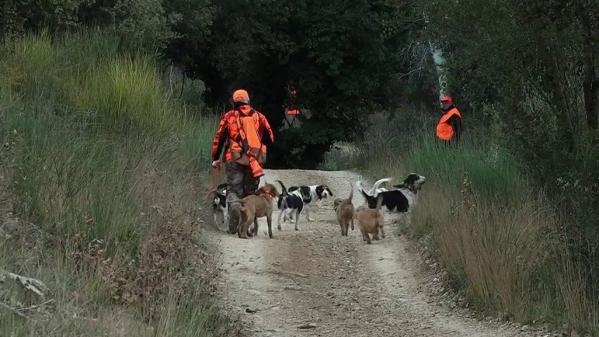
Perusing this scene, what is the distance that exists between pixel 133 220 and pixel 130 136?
17.0 ft

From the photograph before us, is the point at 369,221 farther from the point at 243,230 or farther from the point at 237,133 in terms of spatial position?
the point at 237,133

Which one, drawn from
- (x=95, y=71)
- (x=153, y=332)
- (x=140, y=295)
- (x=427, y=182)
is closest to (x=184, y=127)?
(x=95, y=71)

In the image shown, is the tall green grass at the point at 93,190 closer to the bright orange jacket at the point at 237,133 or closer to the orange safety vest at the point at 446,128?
the bright orange jacket at the point at 237,133

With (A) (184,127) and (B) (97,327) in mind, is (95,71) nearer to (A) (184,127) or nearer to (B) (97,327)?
(A) (184,127)

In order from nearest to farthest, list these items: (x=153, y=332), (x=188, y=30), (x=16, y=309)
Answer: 1. (x=16, y=309)
2. (x=153, y=332)
3. (x=188, y=30)

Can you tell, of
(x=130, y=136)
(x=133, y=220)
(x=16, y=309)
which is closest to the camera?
(x=16, y=309)

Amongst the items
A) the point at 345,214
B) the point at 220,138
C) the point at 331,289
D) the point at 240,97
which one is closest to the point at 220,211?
the point at 220,138

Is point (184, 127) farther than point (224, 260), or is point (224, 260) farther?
point (184, 127)

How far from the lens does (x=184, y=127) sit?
743 inches

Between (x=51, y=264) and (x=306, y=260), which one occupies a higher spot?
(x=51, y=264)

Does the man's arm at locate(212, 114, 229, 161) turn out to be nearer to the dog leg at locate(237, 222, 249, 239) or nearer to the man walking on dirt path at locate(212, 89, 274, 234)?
the man walking on dirt path at locate(212, 89, 274, 234)

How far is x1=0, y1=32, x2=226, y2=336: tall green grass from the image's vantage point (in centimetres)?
793

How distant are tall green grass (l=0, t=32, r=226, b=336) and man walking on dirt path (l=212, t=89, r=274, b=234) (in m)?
0.66

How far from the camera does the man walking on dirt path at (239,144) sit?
574 inches
